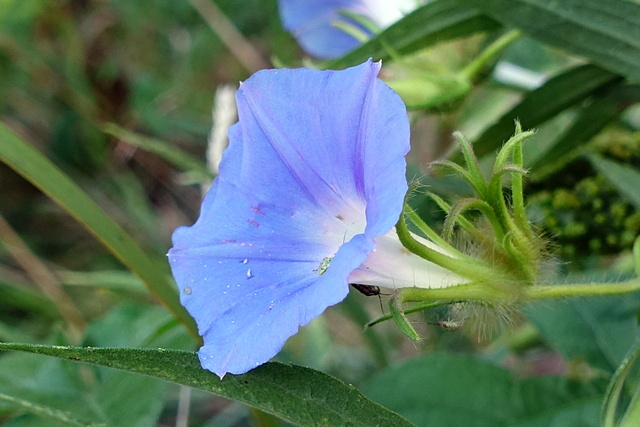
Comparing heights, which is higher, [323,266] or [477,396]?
[323,266]

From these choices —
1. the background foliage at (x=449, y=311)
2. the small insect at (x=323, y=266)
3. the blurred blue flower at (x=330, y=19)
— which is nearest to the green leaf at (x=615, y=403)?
the background foliage at (x=449, y=311)

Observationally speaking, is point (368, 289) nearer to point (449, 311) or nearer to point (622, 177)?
point (449, 311)

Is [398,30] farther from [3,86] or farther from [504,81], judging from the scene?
[3,86]

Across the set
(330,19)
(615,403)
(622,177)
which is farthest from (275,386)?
(330,19)

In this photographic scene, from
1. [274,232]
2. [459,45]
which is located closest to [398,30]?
[459,45]

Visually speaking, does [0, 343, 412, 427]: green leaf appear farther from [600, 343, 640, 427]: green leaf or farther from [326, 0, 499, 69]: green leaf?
[326, 0, 499, 69]: green leaf

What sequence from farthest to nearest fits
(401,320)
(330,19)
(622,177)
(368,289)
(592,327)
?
(330,19) → (592,327) → (622,177) → (368,289) → (401,320)
